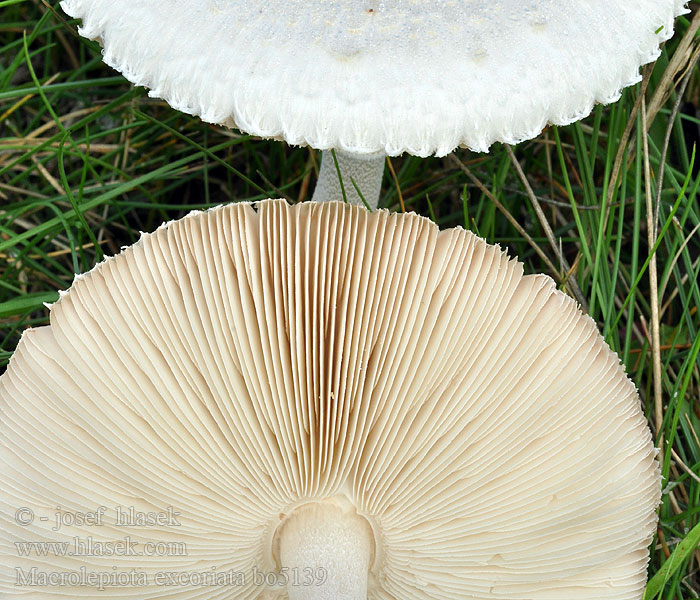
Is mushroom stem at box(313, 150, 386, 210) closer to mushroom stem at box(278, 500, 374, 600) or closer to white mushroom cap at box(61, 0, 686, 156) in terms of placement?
white mushroom cap at box(61, 0, 686, 156)

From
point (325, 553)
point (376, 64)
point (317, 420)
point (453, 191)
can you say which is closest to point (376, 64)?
point (376, 64)

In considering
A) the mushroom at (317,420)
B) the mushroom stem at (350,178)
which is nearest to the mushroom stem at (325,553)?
the mushroom at (317,420)

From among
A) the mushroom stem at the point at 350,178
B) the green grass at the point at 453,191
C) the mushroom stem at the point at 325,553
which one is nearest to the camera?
the mushroom stem at the point at 325,553

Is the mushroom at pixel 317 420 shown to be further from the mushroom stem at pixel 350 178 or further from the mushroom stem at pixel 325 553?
the mushroom stem at pixel 350 178

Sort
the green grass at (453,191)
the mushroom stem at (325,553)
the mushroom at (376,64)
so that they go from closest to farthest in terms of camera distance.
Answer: the mushroom at (376,64) < the mushroom stem at (325,553) < the green grass at (453,191)

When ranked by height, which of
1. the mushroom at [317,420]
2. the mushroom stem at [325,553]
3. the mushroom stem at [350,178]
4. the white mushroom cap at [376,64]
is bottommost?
the mushroom stem at [325,553]

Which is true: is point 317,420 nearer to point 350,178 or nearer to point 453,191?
point 350,178

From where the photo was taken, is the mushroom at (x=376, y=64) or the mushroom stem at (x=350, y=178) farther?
the mushroom stem at (x=350, y=178)

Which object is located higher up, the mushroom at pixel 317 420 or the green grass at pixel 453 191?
the green grass at pixel 453 191
